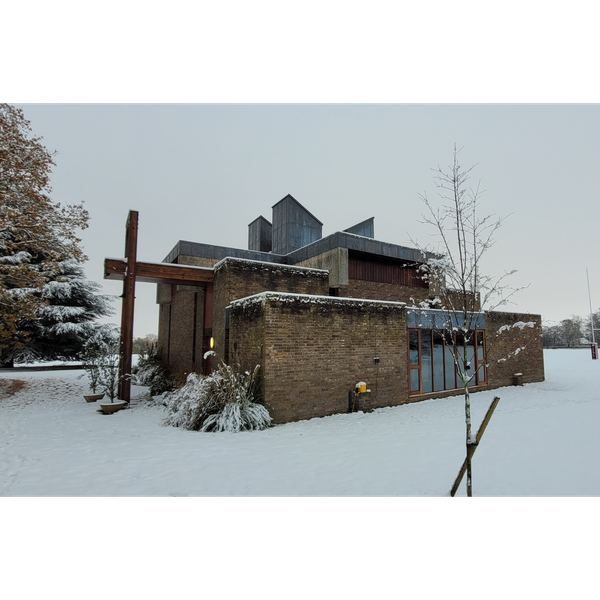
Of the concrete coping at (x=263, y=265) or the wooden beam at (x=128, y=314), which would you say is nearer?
the wooden beam at (x=128, y=314)

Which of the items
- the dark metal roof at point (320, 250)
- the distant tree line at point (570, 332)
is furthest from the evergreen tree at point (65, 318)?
the distant tree line at point (570, 332)

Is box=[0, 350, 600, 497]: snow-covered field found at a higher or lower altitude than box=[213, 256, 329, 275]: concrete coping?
lower

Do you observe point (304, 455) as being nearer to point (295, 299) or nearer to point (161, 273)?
point (295, 299)

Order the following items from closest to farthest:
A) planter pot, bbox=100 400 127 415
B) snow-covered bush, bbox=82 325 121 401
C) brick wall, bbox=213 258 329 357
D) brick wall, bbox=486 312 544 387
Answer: planter pot, bbox=100 400 127 415, snow-covered bush, bbox=82 325 121 401, brick wall, bbox=213 258 329 357, brick wall, bbox=486 312 544 387

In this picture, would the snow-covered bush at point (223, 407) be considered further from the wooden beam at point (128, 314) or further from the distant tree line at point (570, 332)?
the distant tree line at point (570, 332)

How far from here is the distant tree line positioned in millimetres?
52600

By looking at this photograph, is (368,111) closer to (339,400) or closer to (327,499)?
(327,499)

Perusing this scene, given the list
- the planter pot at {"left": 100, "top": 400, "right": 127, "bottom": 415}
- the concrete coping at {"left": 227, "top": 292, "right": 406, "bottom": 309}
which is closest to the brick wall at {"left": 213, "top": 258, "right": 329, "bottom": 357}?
the concrete coping at {"left": 227, "top": 292, "right": 406, "bottom": 309}

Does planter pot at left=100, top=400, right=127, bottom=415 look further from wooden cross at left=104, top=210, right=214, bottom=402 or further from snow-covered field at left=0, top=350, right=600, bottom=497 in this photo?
wooden cross at left=104, top=210, right=214, bottom=402

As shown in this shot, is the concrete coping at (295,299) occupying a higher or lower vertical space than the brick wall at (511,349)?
higher

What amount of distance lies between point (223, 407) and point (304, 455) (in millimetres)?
2999

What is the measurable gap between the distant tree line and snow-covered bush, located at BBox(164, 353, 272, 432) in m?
58.1

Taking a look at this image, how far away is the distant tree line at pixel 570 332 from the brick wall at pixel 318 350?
53730 millimetres

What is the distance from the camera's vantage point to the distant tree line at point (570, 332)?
5260cm
